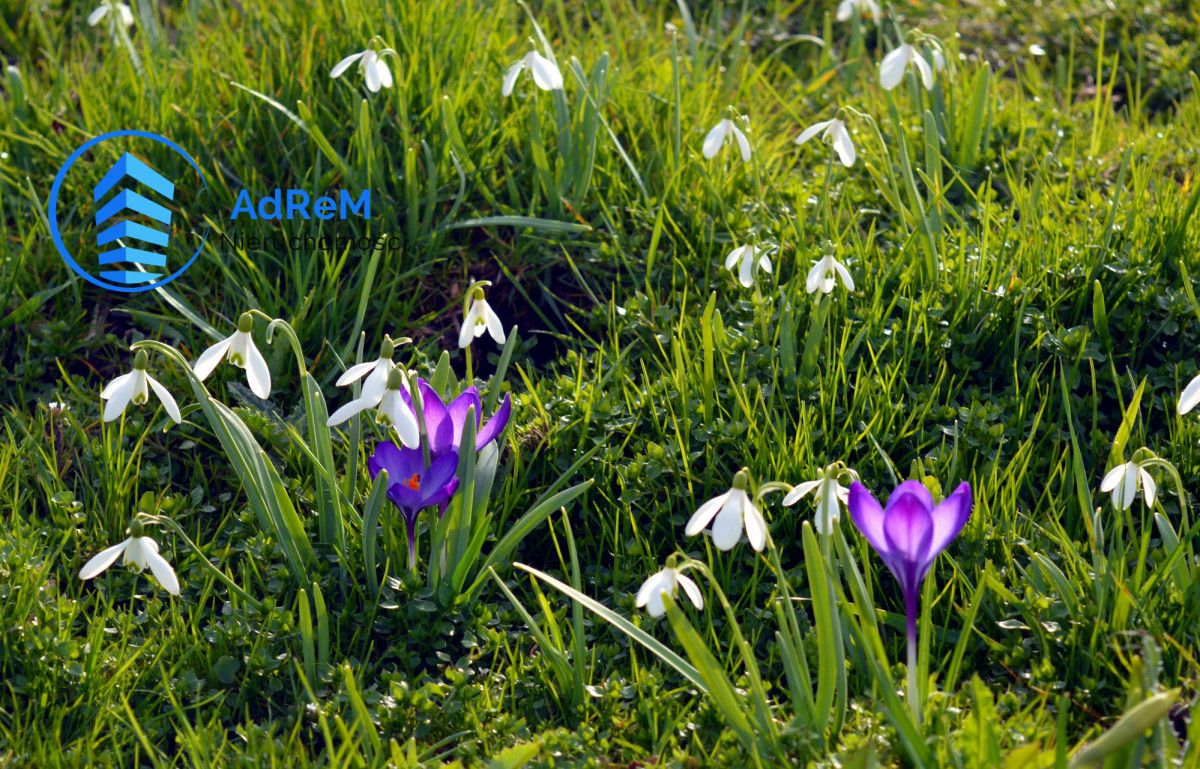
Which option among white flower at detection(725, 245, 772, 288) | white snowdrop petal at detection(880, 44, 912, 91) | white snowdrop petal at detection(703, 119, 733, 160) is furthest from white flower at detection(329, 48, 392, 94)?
white snowdrop petal at detection(880, 44, 912, 91)

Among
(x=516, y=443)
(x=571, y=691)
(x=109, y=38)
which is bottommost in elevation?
(x=571, y=691)

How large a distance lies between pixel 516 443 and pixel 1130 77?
2.66 meters

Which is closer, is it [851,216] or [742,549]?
[742,549]

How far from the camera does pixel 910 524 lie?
177cm

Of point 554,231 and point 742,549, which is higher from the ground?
point 554,231

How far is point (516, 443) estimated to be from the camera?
8.14ft

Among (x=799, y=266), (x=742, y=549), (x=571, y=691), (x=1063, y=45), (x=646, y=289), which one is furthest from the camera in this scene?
(x=1063, y=45)

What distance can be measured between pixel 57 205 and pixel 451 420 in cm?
155

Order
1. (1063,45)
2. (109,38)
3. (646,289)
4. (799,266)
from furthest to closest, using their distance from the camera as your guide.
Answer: (1063,45) < (109,38) < (646,289) < (799,266)

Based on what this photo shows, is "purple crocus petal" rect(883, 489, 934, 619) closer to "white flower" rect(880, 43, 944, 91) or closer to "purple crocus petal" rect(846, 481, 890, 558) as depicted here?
"purple crocus petal" rect(846, 481, 890, 558)

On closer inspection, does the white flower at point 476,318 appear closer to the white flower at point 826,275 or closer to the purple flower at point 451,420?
the purple flower at point 451,420

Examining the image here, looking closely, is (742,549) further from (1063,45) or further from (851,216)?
(1063,45)

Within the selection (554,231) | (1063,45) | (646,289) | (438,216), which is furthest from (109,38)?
(1063,45)

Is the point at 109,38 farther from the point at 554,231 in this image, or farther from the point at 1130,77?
the point at 1130,77
